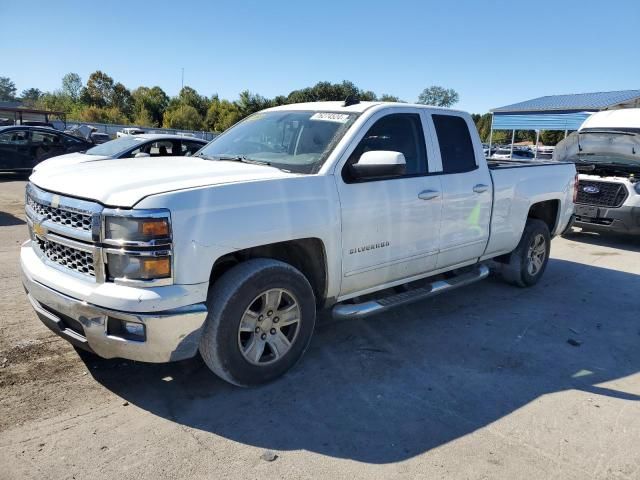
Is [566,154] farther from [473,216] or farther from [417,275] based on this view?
[417,275]

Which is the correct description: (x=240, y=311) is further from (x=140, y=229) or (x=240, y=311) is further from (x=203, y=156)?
(x=203, y=156)

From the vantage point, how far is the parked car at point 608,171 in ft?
28.8

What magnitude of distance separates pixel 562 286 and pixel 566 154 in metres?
5.23

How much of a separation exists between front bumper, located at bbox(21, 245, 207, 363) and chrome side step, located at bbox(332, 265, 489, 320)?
1.25 meters

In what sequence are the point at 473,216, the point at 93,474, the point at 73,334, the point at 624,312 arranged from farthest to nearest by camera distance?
the point at 624,312, the point at 473,216, the point at 73,334, the point at 93,474

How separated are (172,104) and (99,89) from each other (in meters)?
24.5

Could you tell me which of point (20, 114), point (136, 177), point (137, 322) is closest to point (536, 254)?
point (136, 177)

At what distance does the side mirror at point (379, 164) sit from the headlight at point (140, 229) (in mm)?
1456

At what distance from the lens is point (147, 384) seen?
3492 mm

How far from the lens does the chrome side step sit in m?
3.88

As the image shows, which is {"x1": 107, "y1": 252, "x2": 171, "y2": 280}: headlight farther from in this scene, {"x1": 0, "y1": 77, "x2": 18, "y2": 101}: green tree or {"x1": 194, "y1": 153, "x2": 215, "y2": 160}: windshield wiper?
{"x1": 0, "y1": 77, "x2": 18, "y2": 101}: green tree

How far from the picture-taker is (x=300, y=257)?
3.71 m

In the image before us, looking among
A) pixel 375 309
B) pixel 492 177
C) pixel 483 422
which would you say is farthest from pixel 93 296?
pixel 492 177

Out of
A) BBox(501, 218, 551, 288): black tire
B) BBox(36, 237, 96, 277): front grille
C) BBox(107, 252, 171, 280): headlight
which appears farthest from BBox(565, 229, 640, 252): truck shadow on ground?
BBox(36, 237, 96, 277): front grille
